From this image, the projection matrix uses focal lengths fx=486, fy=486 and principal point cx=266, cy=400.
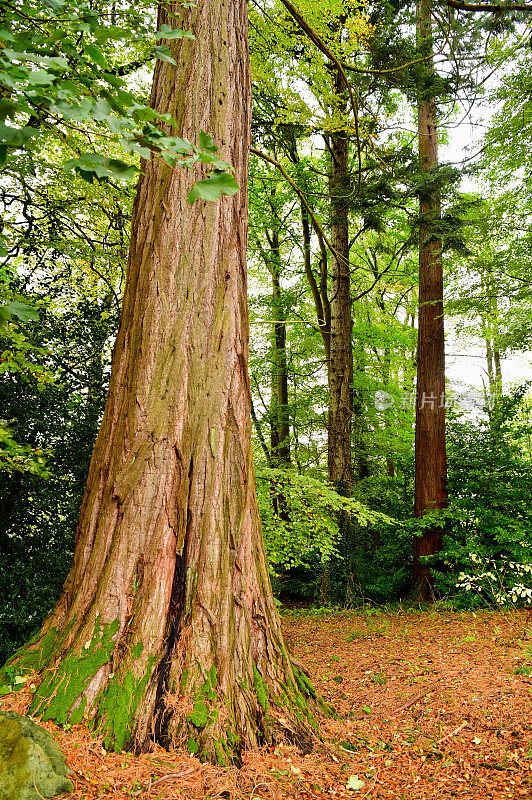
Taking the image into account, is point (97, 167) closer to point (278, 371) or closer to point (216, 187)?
point (216, 187)

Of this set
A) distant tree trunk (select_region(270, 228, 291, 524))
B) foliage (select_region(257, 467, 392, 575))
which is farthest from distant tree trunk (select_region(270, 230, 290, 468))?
foliage (select_region(257, 467, 392, 575))

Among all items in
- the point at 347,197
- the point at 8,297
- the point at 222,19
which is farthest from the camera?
the point at 347,197

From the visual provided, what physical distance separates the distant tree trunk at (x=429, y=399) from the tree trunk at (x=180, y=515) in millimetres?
5992

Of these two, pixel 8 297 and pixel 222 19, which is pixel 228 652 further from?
pixel 222 19

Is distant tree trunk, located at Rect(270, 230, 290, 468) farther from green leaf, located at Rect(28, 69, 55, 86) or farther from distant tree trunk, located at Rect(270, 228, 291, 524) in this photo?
green leaf, located at Rect(28, 69, 55, 86)

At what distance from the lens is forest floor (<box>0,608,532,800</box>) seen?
6.15ft

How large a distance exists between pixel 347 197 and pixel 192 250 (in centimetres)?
565

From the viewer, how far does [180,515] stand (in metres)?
2.32

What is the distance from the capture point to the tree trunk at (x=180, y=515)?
2.08 m

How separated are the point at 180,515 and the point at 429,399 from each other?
6.88 m

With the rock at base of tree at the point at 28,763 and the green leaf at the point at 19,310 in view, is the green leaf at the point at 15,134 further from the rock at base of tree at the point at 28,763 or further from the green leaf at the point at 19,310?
the rock at base of tree at the point at 28,763

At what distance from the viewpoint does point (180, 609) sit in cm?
223

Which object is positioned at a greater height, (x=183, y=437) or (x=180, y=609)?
(x=183, y=437)

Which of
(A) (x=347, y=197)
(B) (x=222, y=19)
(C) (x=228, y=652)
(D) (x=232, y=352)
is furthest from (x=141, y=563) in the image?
(A) (x=347, y=197)
